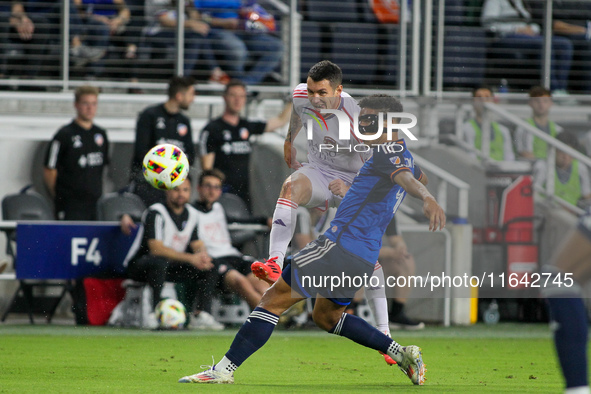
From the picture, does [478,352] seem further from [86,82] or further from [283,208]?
[86,82]

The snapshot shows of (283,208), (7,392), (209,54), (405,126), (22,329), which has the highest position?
(209,54)

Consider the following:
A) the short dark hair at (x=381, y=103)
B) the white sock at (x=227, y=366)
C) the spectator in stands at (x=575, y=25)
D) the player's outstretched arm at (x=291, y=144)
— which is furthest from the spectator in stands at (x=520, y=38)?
the white sock at (x=227, y=366)

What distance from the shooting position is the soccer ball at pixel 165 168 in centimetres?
747

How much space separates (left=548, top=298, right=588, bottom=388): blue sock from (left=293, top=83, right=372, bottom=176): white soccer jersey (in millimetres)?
2498

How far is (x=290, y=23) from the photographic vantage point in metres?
11.5

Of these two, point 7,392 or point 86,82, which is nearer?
point 7,392

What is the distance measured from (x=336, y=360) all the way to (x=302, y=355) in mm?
378

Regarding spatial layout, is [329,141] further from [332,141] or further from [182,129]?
[182,129]

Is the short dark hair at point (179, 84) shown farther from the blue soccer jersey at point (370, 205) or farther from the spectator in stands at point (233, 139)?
the blue soccer jersey at point (370, 205)

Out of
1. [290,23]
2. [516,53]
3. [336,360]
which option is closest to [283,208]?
[336,360]

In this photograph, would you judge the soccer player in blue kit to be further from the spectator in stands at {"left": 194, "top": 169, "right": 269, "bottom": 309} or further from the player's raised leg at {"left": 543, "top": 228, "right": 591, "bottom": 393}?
the spectator in stands at {"left": 194, "top": 169, "right": 269, "bottom": 309}

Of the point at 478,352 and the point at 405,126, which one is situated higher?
the point at 405,126

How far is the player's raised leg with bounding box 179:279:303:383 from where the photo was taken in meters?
5.54

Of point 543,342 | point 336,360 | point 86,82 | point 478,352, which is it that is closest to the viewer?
point 336,360
